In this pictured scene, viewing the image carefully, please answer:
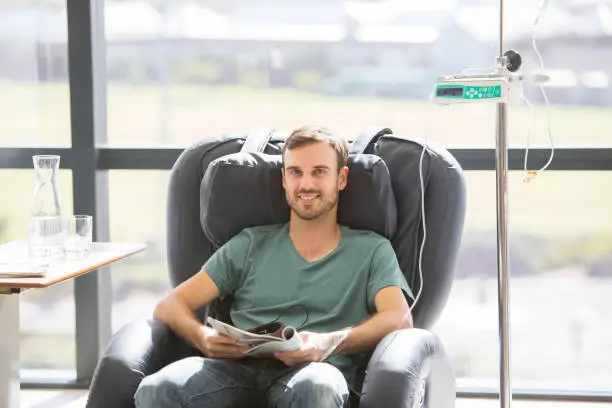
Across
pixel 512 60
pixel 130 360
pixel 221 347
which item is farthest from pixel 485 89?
pixel 130 360

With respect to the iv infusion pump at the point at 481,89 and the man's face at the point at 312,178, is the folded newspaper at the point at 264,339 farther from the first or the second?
the iv infusion pump at the point at 481,89

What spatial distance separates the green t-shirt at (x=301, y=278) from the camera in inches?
100.0

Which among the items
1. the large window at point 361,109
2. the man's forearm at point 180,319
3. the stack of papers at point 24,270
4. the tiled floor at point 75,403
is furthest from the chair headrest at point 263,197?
the tiled floor at point 75,403

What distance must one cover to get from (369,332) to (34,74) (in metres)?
2.00

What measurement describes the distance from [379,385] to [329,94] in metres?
1.77

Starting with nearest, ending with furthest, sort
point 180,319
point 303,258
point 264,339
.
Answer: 1. point 264,339
2. point 180,319
3. point 303,258

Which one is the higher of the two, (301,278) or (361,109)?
(361,109)

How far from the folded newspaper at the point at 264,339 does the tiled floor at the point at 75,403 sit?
144cm

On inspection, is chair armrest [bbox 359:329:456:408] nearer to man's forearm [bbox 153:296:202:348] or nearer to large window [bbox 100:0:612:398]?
man's forearm [bbox 153:296:202:348]

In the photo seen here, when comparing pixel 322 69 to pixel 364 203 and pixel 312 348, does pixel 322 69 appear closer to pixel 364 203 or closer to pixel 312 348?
pixel 364 203

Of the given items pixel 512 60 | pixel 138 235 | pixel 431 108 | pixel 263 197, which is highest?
pixel 512 60

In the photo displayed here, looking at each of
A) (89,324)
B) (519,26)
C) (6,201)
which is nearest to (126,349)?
(89,324)

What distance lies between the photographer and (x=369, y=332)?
241cm

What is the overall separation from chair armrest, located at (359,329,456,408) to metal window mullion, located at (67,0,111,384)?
5.57 ft
